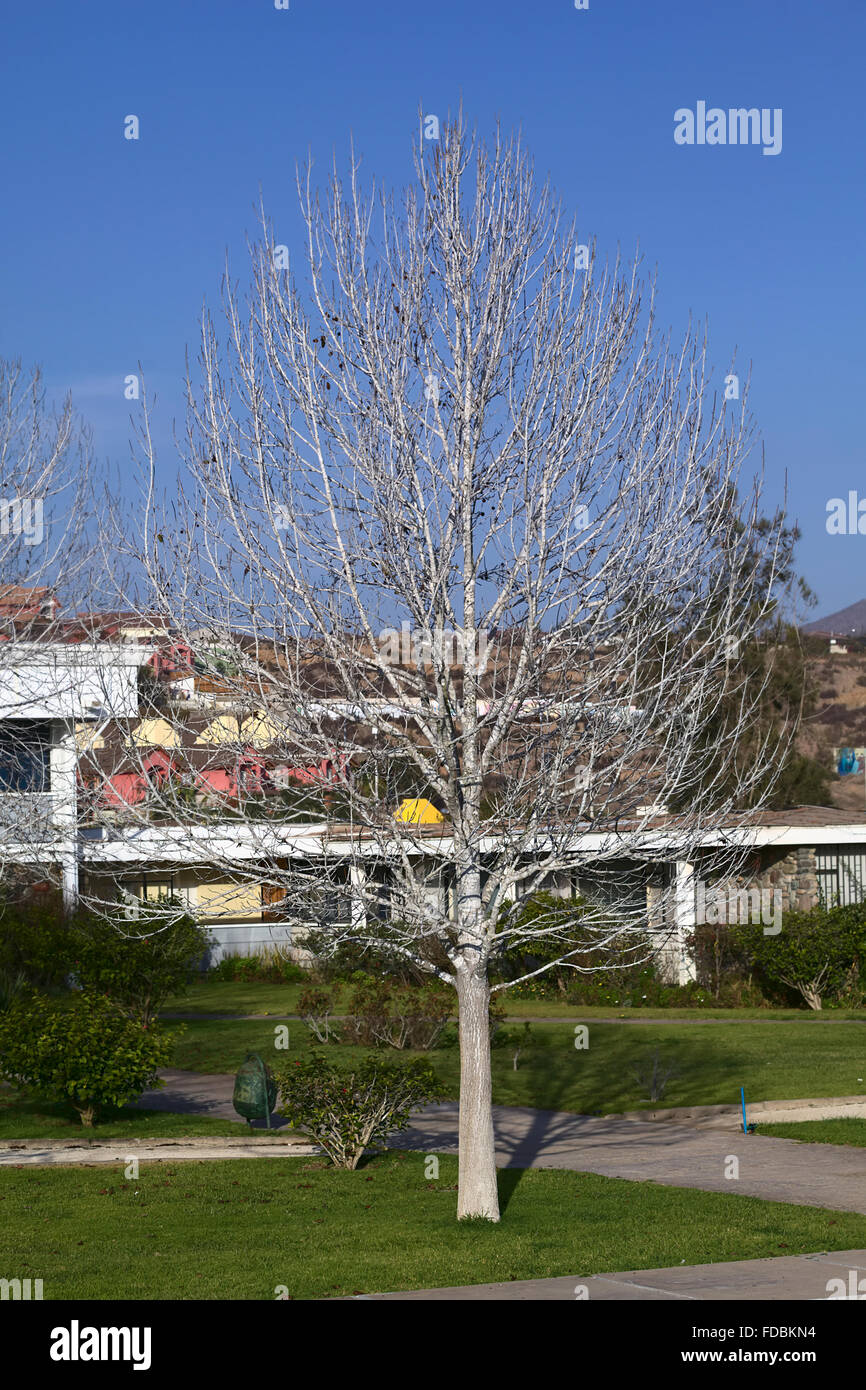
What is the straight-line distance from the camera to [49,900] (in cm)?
2927

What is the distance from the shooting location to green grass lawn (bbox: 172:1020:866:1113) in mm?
17453

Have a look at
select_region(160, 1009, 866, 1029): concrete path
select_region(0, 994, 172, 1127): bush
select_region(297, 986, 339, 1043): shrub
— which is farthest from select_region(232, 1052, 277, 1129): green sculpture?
select_region(160, 1009, 866, 1029): concrete path

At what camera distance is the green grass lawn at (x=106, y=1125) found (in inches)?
597

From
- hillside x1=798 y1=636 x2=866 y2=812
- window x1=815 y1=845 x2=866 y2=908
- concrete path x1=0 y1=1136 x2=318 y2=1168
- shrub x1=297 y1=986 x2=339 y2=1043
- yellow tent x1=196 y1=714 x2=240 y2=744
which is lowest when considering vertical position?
concrete path x1=0 y1=1136 x2=318 y2=1168

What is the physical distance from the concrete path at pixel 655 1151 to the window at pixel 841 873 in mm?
14131

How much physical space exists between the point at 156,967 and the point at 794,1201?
12220 millimetres

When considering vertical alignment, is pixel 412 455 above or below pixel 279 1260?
above

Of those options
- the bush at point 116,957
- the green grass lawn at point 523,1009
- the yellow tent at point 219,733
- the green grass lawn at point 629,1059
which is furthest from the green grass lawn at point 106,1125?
the green grass lawn at point 523,1009

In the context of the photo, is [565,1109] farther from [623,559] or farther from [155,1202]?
[623,559]

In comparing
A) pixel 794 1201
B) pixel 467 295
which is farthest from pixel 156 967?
pixel 467 295

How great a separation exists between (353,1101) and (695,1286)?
18.0 ft

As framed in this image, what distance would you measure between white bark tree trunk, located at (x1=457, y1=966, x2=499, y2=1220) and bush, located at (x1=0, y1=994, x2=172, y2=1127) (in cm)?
563

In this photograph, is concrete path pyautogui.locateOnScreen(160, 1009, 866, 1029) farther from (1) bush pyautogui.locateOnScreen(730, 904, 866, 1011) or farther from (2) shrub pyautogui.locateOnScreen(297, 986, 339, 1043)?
(2) shrub pyautogui.locateOnScreen(297, 986, 339, 1043)
